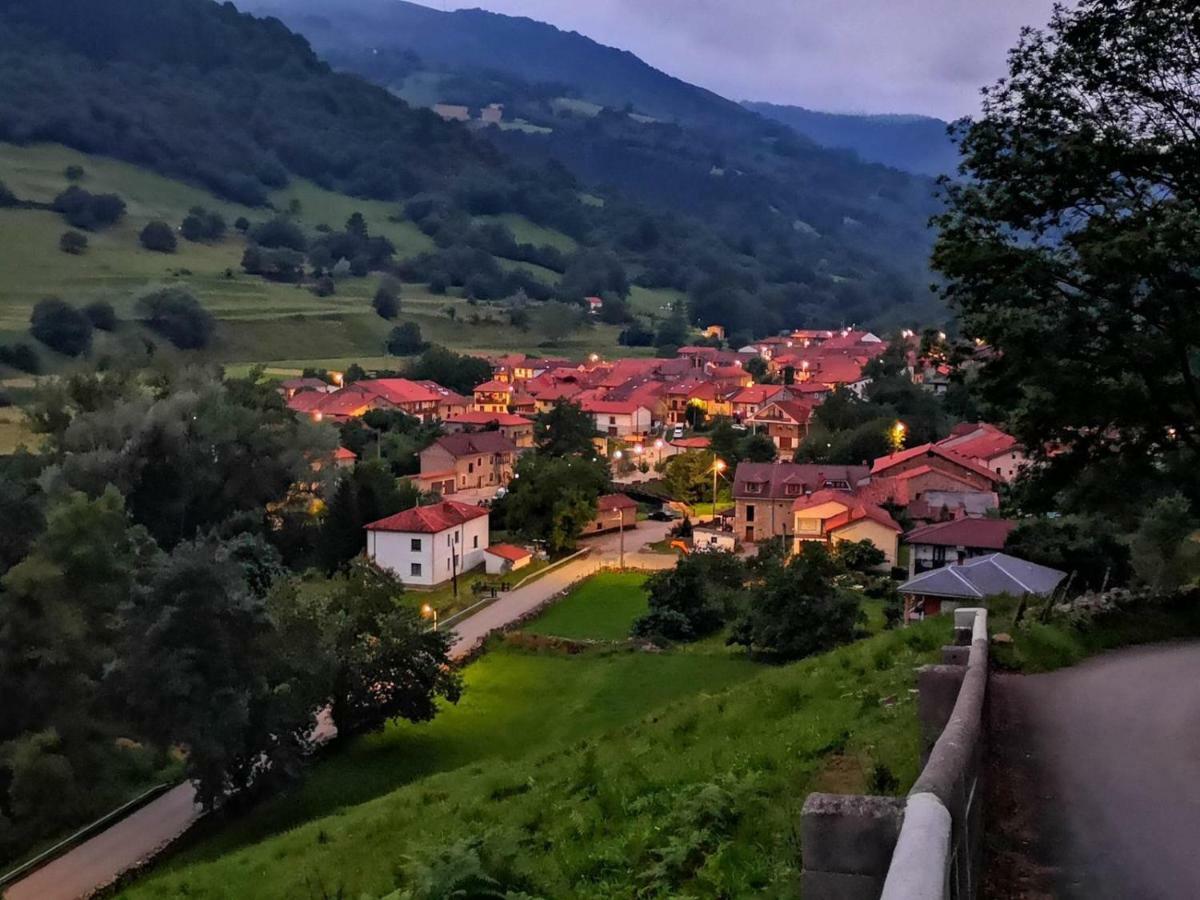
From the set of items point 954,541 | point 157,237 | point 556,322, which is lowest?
point 954,541

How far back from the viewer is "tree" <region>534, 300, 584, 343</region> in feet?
384

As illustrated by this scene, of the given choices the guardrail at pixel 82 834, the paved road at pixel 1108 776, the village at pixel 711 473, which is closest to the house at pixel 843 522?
the village at pixel 711 473

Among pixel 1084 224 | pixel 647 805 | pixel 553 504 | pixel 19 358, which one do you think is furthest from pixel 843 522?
pixel 19 358

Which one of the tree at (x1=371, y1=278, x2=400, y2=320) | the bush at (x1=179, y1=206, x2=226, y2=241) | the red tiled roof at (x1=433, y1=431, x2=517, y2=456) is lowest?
the red tiled roof at (x1=433, y1=431, x2=517, y2=456)

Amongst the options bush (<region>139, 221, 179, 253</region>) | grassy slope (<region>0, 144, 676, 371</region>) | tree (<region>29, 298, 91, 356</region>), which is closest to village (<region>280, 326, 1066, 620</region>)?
tree (<region>29, 298, 91, 356</region>)

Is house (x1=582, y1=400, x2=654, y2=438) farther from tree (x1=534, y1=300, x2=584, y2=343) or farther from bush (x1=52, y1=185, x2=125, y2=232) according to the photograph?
bush (x1=52, y1=185, x2=125, y2=232)

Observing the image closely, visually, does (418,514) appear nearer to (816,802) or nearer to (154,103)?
(816,802)

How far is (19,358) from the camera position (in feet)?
229

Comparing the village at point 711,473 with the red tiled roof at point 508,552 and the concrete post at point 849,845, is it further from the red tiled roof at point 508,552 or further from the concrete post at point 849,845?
the concrete post at point 849,845

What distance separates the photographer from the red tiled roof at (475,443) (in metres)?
55.3

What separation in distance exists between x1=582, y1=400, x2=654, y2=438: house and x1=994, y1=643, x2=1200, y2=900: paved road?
60.2m

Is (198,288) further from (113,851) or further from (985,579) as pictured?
(985,579)

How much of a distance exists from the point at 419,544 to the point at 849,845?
3516cm

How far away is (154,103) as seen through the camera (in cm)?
17425
